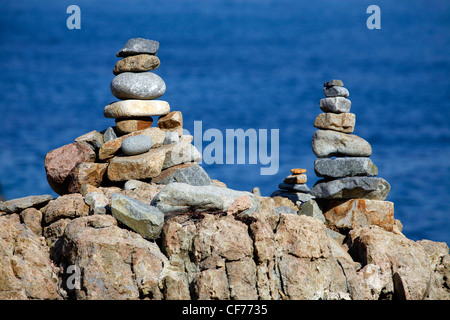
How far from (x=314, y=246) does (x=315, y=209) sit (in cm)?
332

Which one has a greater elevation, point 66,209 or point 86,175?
point 86,175

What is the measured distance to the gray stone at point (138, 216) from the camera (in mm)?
12719

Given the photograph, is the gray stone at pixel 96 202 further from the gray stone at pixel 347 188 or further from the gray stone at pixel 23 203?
the gray stone at pixel 347 188

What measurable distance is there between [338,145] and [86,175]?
5.91m

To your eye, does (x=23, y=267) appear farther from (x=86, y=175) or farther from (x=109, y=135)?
(x=109, y=135)

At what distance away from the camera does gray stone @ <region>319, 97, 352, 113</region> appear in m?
16.7

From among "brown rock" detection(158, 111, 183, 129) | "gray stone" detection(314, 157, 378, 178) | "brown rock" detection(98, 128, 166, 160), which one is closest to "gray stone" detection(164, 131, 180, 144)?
"brown rock" detection(98, 128, 166, 160)

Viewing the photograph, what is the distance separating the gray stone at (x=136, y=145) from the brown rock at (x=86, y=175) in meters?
0.67

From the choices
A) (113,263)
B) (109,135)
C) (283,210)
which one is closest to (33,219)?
(113,263)

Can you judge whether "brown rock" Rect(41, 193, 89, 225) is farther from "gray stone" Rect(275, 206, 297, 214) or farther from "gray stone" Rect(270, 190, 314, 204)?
"gray stone" Rect(270, 190, 314, 204)

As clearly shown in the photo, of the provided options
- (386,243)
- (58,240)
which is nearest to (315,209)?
(386,243)

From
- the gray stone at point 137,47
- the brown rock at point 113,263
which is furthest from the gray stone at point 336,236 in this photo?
the gray stone at point 137,47

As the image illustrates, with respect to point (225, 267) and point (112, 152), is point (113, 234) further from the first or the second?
point (112, 152)

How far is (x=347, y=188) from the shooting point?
16234mm
